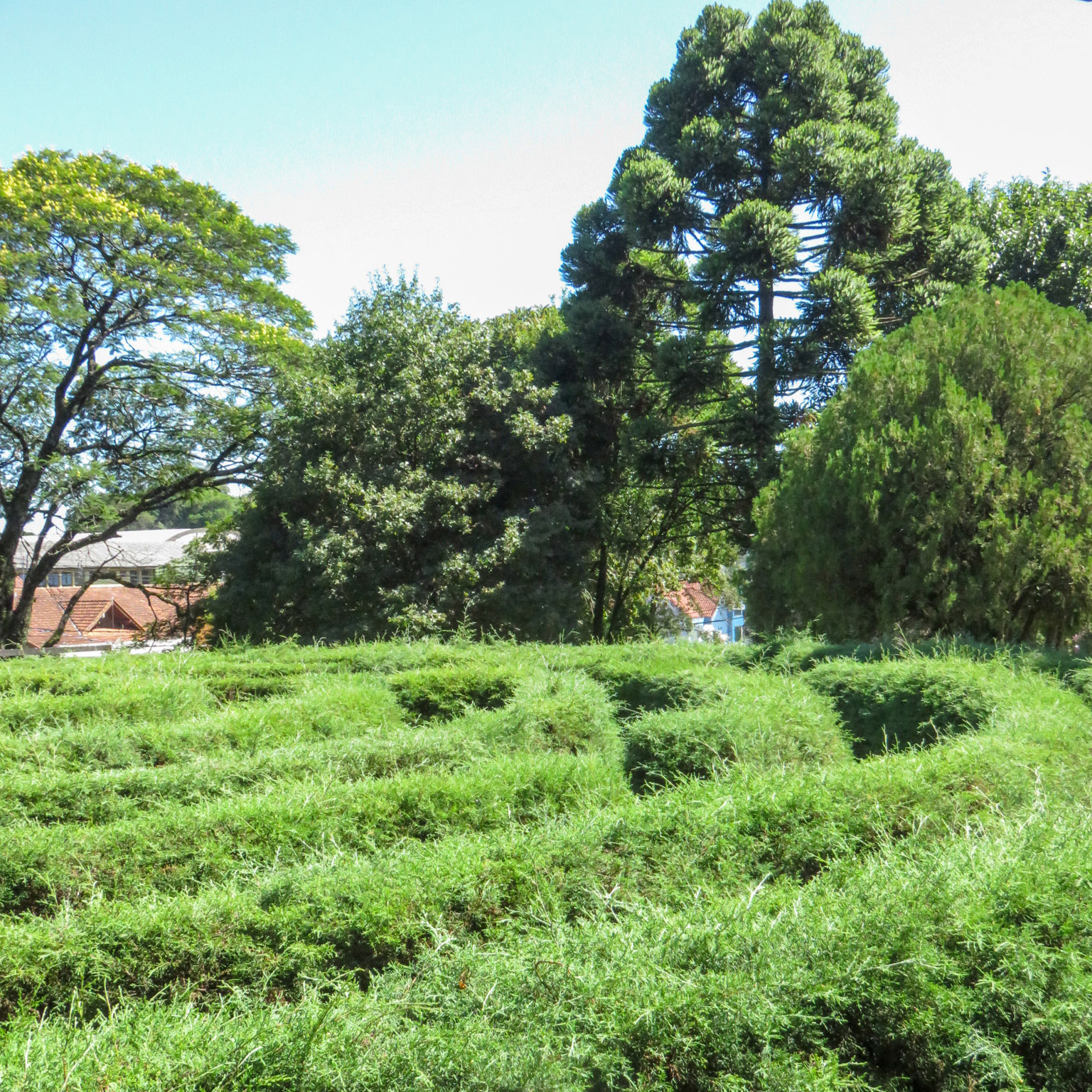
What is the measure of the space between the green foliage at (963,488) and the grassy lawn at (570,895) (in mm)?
2634

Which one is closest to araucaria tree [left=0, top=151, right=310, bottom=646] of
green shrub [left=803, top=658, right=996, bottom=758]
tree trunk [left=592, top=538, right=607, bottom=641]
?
tree trunk [left=592, top=538, right=607, bottom=641]

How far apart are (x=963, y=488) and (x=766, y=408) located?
728 cm

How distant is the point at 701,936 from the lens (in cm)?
314

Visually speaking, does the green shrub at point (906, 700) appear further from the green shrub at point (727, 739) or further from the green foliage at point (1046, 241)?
the green foliage at point (1046, 241)

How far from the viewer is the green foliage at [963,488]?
10062mm

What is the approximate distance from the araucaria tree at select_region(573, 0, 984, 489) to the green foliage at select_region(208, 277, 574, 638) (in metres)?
3.72

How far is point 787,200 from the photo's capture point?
57.2ft

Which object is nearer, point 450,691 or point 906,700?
point 906,700

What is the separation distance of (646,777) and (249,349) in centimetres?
1476

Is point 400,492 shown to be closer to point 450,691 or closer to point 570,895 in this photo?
point 450,691

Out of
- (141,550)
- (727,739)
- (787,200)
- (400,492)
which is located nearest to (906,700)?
(727,739)

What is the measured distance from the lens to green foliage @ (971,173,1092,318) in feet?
76.9

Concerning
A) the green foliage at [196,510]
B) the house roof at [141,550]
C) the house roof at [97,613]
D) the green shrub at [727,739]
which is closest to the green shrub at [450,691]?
the green shrub at [727,739]

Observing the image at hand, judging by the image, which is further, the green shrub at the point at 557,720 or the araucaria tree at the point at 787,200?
the araucaria tree at the point at 787,200
